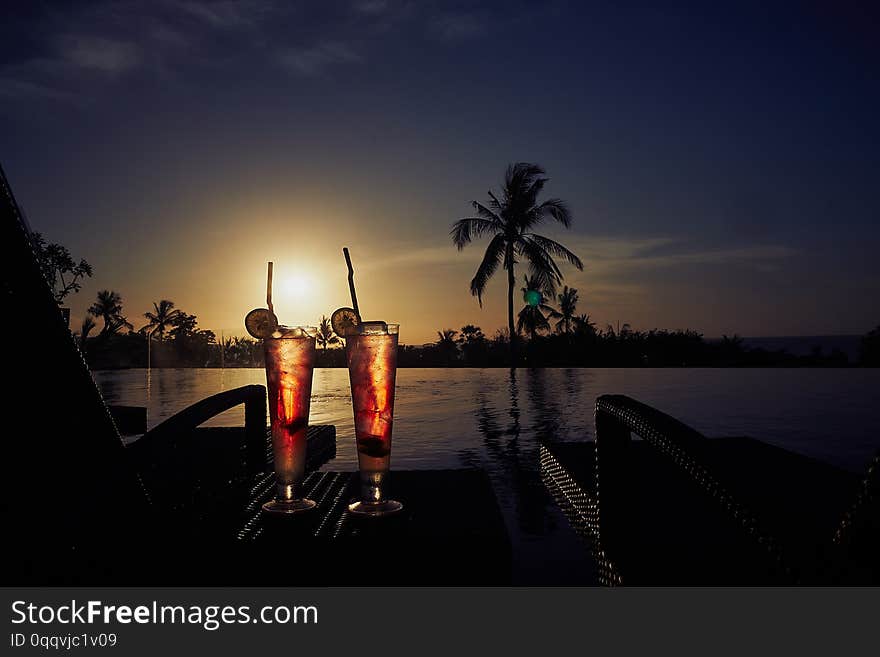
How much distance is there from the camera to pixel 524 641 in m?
1.05

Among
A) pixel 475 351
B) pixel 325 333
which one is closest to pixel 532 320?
pixel 475 351

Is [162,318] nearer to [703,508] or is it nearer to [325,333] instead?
[325,333]

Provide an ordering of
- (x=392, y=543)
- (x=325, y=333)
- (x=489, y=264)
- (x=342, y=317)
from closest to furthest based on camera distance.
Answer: (x=392, y=543) → (x=342, y=317) → (x=489, y=264) → (x=325, y=333)

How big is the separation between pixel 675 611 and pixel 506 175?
21.7 m

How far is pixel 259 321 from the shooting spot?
143cm

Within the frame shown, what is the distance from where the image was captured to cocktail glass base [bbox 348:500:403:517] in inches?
48.9

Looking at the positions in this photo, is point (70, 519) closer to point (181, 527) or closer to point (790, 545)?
point (181, 527)

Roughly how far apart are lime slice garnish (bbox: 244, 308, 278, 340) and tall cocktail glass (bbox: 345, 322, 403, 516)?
0.22 meters

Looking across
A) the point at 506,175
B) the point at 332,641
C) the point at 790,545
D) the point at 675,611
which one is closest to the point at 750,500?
the point at 790,545

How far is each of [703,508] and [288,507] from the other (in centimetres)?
129

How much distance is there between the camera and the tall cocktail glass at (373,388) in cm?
118

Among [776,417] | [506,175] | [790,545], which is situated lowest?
[776,417]

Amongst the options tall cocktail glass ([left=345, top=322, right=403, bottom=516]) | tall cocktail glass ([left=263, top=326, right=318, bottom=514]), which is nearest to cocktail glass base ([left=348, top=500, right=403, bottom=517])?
tall cocktail glass ([left=345, top=322, right=403, bottom=516])

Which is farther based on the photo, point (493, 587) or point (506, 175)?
point (506, 175)
